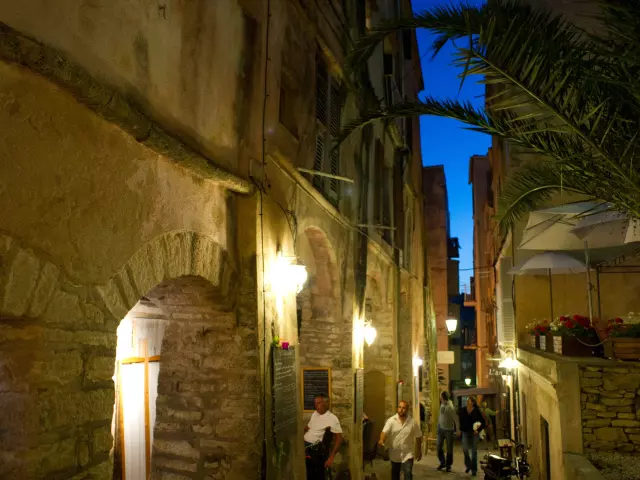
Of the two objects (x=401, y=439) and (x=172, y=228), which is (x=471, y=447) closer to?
(x=401, y=439)

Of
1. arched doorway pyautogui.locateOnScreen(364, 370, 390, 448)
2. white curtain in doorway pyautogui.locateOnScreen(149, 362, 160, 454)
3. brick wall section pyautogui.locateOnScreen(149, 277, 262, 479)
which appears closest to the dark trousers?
brick wall section pyautogui.locateOnScreen(149, 277, 262, 479)

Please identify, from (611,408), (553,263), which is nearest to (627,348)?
(611,408)

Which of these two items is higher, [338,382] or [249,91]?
[249,91]

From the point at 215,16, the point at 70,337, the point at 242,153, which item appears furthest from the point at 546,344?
the point at 70,337

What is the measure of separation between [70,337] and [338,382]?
6822mm

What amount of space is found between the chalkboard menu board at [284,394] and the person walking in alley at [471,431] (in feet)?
24.3

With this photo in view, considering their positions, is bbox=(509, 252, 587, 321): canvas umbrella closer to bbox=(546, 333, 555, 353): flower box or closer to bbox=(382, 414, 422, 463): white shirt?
bbox=(546, 333, 555, 353): flower box

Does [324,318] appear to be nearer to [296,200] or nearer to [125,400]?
[296,200]

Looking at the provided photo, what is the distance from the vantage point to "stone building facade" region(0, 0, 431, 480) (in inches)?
132

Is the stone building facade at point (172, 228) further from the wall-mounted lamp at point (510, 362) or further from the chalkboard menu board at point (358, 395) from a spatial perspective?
the wall-mounted lamp at point (510, 362)

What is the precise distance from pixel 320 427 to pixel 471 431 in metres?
5.95

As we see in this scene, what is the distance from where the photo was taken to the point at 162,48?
481 centimetres

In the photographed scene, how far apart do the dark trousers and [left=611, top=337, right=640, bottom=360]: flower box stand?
418cm

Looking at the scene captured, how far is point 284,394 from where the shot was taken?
260 inches
